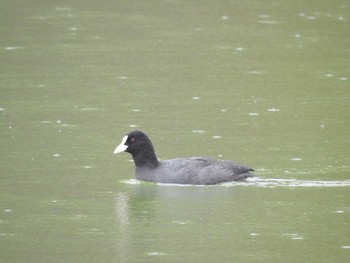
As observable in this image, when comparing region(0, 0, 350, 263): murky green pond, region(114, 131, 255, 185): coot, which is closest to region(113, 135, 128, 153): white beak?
region(114, 131, 255, 185): coot

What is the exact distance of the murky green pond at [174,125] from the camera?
32.2 feet

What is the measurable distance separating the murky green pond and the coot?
0.10 meters

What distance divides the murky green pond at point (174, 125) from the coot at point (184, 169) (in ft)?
0.34

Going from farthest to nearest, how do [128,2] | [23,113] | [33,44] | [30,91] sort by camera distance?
[128,2]
[33,44]
[30,91]
[23,113]

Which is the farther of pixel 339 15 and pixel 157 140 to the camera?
pixel 339 15

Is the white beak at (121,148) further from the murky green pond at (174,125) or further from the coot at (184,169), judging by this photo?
the murky green pond at (174,125)

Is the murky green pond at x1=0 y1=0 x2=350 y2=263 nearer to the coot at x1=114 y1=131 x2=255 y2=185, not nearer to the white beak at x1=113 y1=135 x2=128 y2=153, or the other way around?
the coot at x1=114 y1=131 x2=255 y2=185

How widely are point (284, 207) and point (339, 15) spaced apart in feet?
34.3

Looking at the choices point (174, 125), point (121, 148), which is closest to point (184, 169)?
point (121, 148)

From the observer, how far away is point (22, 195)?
36.2ft

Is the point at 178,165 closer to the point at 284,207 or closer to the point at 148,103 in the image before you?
the point at 284,207

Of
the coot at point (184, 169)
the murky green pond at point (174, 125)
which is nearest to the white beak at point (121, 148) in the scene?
the coot at point (184, 169)

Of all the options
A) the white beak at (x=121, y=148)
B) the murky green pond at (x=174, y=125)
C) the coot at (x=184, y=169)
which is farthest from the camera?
the white beak at (x=121, y=148)

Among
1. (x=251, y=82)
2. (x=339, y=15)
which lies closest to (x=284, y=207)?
(x=251, y=82)
